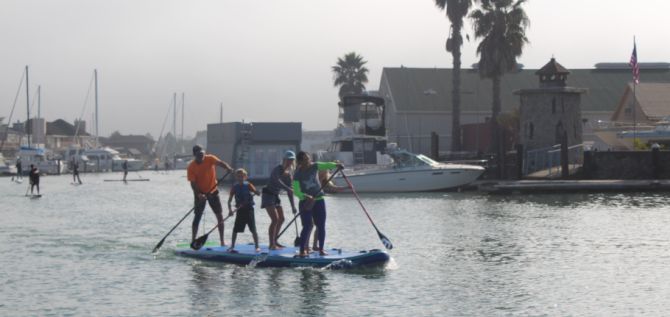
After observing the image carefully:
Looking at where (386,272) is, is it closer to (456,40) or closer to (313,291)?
(313,291)

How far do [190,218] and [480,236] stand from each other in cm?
1241

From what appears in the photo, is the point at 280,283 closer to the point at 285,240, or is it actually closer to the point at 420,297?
the point at 420,297

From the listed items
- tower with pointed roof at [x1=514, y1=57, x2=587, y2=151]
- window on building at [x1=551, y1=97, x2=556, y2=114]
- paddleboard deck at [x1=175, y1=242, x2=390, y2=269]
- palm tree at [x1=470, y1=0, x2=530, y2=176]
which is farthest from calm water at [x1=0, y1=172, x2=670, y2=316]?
palm tree at [x1=470, y1=0, x2=530, y2=176]

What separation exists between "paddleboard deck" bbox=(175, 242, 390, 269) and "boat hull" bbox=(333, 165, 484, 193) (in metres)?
27.7

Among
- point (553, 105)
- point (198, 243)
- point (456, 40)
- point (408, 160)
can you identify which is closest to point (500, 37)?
point (456, 40)

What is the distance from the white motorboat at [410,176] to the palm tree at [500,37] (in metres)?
16.1

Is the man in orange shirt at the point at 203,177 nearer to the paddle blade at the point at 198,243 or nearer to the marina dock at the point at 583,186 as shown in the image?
the paddle blade at the point at 198,243

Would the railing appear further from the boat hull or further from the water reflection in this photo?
the water reflection

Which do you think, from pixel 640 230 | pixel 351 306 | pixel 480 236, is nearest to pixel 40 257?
pixel 351 306

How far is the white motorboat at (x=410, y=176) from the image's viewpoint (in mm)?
48938

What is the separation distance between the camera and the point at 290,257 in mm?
19625

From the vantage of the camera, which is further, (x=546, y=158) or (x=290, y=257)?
(x=546, y=158)

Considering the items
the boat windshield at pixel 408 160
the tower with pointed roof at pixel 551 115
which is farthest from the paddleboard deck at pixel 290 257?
the tower with pointed roof at pixel 551 115

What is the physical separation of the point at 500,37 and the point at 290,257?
157ft
